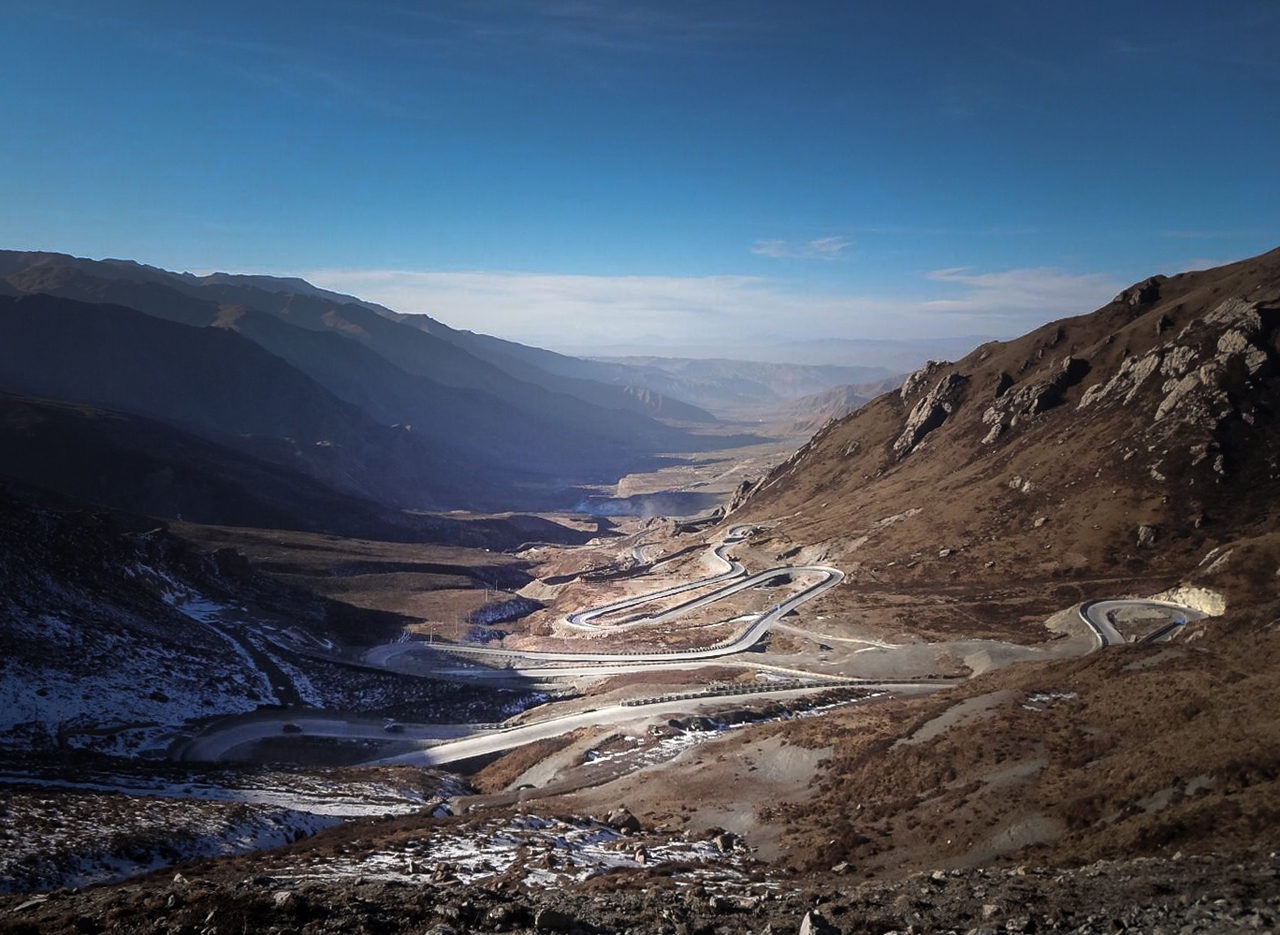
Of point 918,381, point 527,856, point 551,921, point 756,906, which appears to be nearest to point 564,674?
point 527,856

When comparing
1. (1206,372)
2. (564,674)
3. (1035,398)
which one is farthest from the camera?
(1035,398)

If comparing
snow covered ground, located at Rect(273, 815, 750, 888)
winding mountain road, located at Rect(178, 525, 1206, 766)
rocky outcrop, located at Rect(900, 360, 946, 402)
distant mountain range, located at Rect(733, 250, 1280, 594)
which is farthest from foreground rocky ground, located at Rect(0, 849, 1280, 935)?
rocky outcrop, located at Rect(900, 360, 946, 402)

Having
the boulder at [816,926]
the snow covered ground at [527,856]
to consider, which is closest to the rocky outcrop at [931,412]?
the snow covered ground at [527,856]

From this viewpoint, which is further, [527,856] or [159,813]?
[159,813]

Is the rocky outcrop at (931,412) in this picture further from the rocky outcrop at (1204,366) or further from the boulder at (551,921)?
the boulder at (551,921)

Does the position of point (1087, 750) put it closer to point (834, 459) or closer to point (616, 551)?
point (834, 459)

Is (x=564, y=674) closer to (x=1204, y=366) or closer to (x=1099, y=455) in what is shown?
(x=1099, y=455)

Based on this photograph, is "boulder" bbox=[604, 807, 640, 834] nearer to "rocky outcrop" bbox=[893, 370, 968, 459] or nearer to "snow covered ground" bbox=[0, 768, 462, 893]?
"snow covered ground" bbox=[0, 768, 462, 893]

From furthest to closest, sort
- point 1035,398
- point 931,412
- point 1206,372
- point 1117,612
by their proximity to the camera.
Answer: point 931,412
point 1035,398
point 1206,372
point 1117,612
